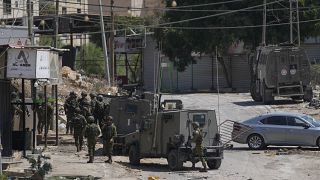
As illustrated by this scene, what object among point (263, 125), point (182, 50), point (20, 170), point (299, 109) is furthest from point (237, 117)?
point (182, 50)

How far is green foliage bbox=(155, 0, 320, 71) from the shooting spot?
2442 inches

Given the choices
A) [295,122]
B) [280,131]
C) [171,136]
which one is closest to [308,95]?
[295,122]

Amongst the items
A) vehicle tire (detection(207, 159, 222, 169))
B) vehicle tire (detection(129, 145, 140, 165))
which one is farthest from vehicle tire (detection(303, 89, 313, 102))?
vehicle tire (detection(207, 159, 222, 169))

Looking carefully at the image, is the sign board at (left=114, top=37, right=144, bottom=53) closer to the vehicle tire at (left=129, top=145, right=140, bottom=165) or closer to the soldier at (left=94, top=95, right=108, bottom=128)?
the soldier at (left=94, top=95, right=108, bottom=128)

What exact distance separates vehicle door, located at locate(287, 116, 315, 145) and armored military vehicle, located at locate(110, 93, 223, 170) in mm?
5692

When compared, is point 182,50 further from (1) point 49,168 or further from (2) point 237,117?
(1) point 49,168

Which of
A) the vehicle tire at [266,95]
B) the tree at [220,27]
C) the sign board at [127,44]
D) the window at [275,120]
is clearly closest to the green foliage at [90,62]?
the sign board at [127,44]

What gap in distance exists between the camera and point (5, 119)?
25.1m

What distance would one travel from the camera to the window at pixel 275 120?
30.3 meters

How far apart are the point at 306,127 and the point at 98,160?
8497 millimetres

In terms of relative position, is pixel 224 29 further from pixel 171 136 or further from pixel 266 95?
pixel 171 136

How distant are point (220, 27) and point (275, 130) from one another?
32833mm

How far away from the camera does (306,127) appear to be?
97.1 ft

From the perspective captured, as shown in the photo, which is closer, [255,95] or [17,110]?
[17,110]
